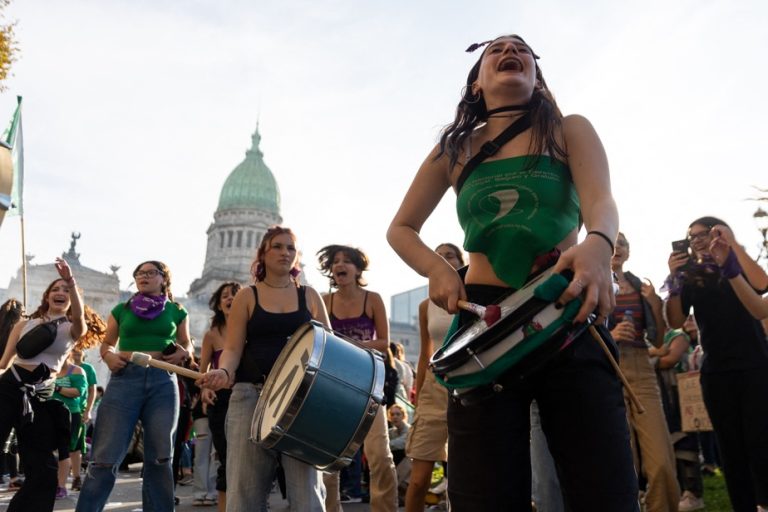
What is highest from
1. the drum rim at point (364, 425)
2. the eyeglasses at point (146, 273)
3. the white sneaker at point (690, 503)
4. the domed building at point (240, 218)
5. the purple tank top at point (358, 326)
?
the domed building at point (240, 218)

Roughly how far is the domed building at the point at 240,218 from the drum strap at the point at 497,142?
8823cm

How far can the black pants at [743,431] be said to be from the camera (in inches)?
174

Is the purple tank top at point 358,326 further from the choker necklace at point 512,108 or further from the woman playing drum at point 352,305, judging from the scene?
the choker necklace at point 512,108

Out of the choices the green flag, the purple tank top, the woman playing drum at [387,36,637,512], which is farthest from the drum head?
the green flag

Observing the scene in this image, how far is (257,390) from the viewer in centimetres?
419

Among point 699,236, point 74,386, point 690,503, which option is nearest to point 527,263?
point 699,236

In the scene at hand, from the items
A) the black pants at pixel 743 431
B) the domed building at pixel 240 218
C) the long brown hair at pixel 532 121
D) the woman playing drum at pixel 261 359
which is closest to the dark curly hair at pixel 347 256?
the woman playing drum at pixel 261 359

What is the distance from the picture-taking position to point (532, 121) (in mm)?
2361

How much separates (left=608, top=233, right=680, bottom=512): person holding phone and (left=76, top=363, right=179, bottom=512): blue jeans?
3.27 m

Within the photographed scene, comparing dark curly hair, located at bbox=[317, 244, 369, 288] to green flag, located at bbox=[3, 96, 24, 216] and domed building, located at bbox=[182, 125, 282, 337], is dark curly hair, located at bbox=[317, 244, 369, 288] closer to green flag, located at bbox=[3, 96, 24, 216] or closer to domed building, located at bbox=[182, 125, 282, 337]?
green flag, located at bbox=[3, 96, 24, 216]

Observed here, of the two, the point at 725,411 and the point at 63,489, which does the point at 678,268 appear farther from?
the point at 63,489


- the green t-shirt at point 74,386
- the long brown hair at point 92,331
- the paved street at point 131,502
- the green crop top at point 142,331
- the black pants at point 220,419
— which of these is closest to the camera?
the green crop top at point 142,331

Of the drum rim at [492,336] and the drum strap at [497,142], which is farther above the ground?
the drum strap at [497,142]

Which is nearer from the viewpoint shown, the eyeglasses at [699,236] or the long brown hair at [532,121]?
the long brown hair at [532,121]
